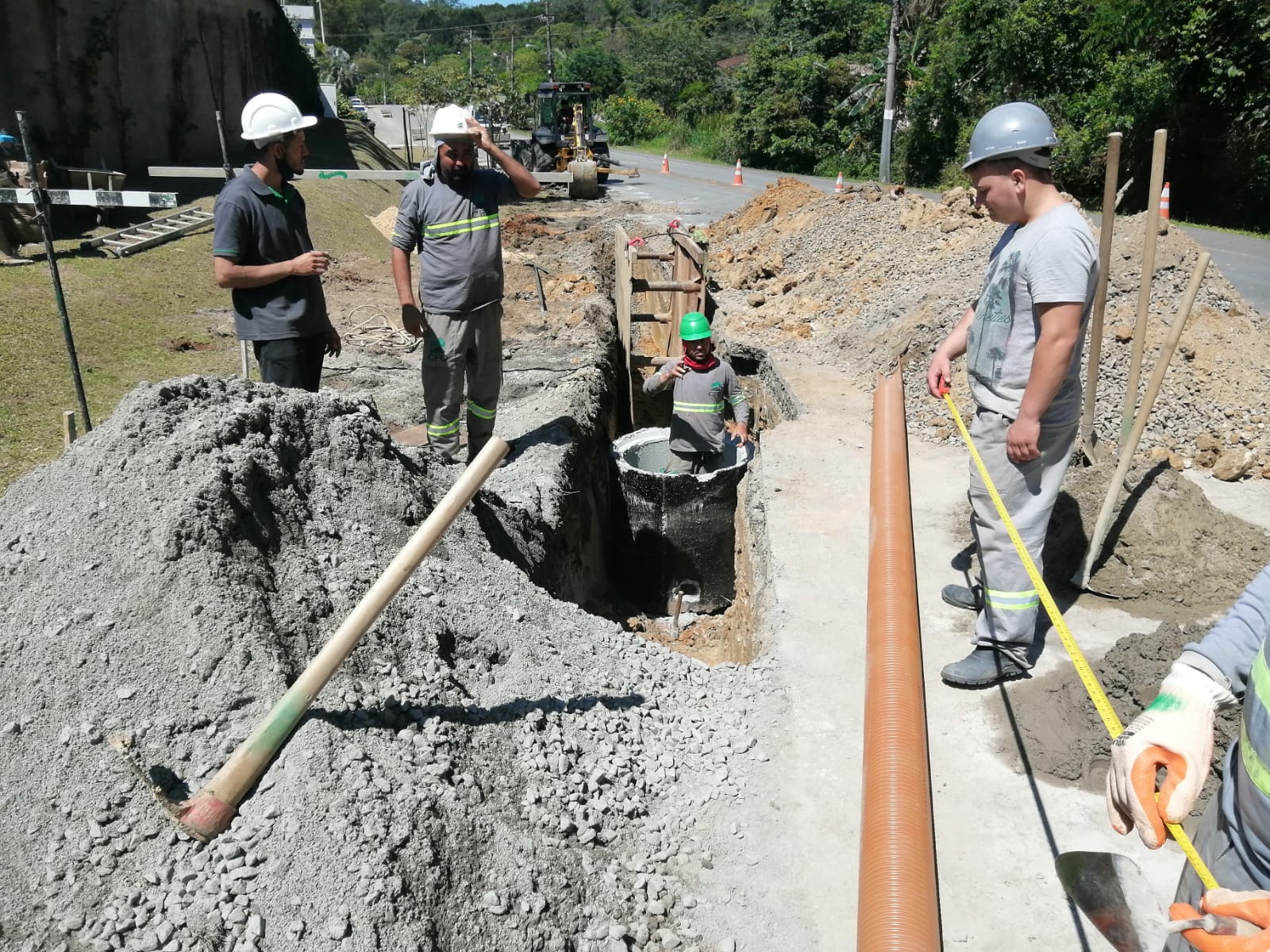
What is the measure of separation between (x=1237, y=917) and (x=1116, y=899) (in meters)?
0.55

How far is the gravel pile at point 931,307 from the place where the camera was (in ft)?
18.4

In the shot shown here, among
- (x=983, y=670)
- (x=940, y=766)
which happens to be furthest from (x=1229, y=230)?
(x=940, y=766)

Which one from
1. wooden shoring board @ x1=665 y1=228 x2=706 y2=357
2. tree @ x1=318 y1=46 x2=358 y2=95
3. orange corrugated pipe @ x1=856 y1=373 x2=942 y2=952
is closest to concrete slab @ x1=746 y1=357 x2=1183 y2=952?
orange corrugated pipe @ x1=856 y1=373 x2=942 y2=952

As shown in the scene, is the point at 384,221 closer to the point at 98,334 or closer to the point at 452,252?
the point at 98,334

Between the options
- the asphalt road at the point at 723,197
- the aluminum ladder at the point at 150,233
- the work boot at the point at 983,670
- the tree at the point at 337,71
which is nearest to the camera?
the work boot at the point at 983,670

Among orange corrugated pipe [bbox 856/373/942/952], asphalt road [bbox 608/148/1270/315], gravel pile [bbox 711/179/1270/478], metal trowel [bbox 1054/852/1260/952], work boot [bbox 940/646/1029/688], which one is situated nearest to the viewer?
metal trowel [bbox 1054/852/1260/952]

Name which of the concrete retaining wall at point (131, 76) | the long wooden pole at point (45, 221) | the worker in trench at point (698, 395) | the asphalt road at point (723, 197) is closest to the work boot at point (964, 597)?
the worker in trench at point (698, 395)

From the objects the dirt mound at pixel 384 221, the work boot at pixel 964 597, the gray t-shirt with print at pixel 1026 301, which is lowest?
the work boot at pixel 964 597

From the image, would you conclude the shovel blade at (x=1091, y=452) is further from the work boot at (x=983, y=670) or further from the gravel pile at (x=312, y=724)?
the gravel pile at (x=312, y=724)

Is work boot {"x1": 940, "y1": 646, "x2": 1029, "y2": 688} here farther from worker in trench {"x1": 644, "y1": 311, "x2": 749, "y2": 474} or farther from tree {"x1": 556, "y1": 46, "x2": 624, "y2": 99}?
tree {"x1": 556, "y1": 46, "x2": 624, "y2": 99}

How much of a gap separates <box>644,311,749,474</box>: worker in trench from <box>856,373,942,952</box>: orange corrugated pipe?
2433mm

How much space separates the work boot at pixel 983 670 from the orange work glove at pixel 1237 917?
2.09 meters

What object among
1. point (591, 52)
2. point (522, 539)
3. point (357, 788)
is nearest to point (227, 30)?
point (522, 539)

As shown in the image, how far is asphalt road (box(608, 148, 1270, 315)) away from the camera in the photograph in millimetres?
12680
